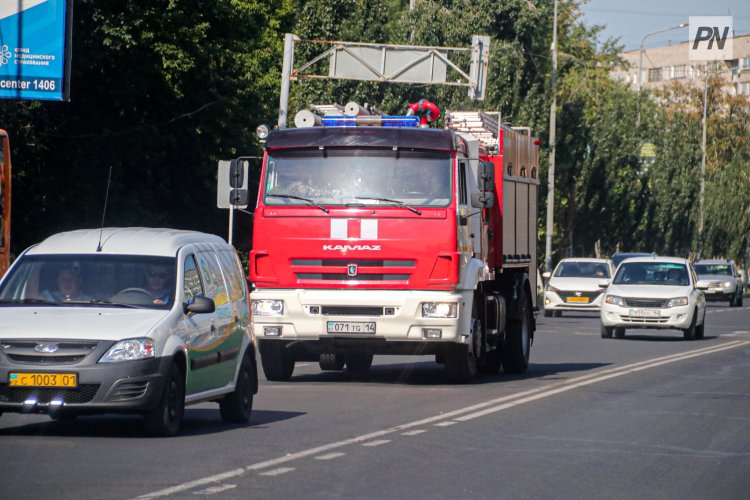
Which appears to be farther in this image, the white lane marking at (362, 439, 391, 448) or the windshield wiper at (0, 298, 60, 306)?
the windshield wiper at (0, 298, 60, 306)

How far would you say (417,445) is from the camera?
1255cm

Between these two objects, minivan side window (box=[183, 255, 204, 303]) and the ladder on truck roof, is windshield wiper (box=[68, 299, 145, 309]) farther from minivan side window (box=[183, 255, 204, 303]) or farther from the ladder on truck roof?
the ladder on truck roof

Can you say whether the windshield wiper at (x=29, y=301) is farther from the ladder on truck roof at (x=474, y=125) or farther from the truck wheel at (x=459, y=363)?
the ladder on truck roof at (x=474, y=125)

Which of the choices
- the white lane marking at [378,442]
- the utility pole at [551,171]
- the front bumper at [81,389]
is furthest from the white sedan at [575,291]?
the front bumper at [81,389]

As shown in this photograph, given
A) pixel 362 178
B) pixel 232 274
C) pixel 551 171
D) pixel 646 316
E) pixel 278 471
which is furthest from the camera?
pixel 551 171

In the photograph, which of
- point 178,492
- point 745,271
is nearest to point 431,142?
point 178,492

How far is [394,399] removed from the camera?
17.1 meters

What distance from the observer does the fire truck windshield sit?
18.5 m

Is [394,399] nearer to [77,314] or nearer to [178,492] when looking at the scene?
[77,314]

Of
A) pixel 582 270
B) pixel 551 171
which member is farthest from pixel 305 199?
pixel 551 171

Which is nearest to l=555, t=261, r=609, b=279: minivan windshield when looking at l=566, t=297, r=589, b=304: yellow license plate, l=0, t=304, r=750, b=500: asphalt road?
l=566, t=297, r=589, b=304: yellow license plate

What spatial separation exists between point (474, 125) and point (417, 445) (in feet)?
30.3

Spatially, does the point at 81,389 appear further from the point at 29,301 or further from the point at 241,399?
the point at 241,399

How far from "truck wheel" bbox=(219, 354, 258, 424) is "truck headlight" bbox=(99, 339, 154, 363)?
1.97 m
